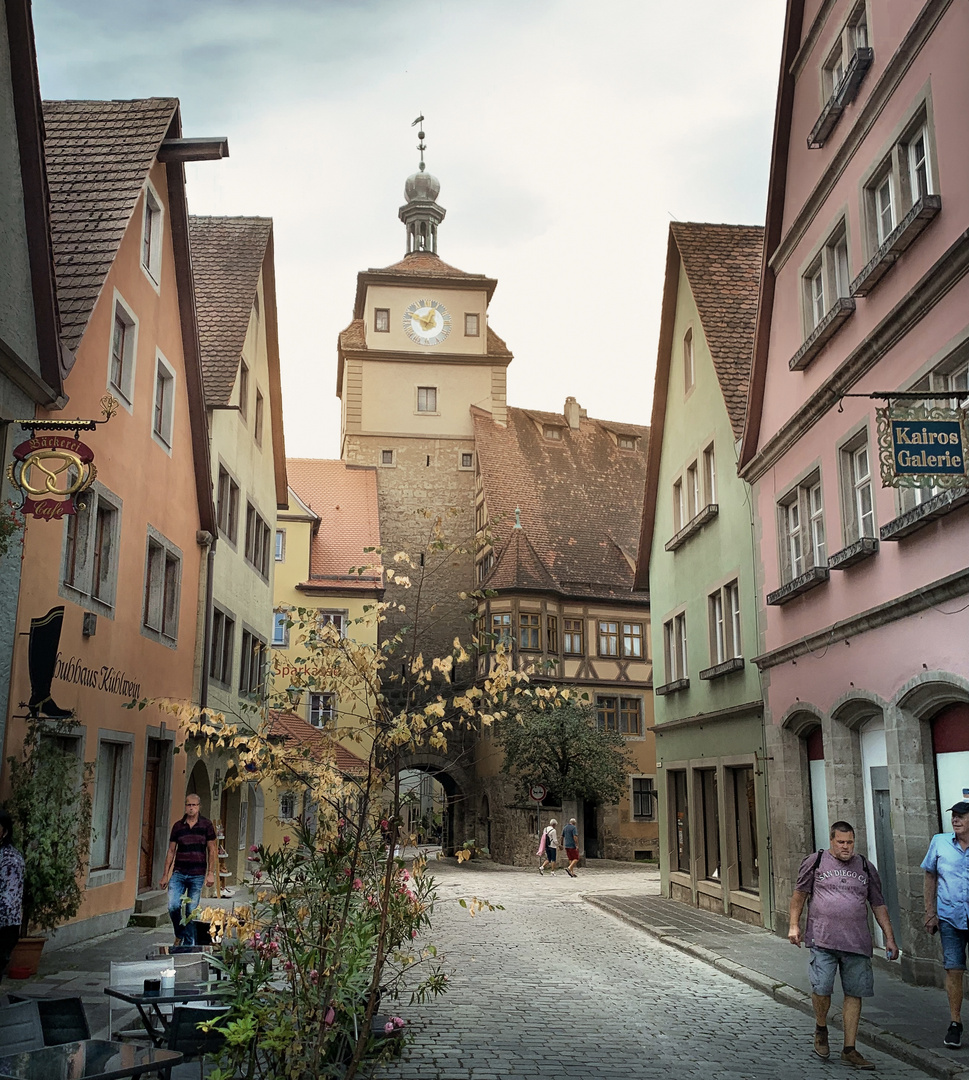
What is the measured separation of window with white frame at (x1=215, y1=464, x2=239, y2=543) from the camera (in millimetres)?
22000

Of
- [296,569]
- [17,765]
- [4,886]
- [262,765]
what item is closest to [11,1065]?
[262,765]

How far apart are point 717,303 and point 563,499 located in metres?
29.0

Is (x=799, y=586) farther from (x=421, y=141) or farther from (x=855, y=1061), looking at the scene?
(x=421, y=141)

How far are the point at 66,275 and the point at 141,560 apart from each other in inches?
169

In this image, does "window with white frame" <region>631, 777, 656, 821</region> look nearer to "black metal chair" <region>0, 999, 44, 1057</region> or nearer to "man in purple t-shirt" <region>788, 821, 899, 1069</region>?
"man in purple t-shirt" <region>788, 821, 899, 1069</region>

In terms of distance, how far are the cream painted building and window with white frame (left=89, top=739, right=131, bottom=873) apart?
12.5ft

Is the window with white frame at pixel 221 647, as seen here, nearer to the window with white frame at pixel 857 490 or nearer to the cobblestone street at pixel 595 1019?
the cobblestone street at pixel 595 1019

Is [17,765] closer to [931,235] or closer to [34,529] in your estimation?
[34,529]

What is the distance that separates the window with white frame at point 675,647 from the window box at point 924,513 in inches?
387

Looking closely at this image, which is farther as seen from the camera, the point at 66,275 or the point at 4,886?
the point at 66,275

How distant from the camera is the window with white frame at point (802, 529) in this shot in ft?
48.5

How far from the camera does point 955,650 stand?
35.0 feet

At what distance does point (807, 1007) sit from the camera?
10.1 meters

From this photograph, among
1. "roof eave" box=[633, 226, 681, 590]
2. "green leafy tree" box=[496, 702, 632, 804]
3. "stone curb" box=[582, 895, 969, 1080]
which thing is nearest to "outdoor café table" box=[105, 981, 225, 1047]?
"stone curb" box=[582, 895, 969, 1080]
